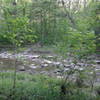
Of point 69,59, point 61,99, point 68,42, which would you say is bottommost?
point 61,99

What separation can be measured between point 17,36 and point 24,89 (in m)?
1.45

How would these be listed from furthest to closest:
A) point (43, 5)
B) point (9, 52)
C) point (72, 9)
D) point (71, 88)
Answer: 1. point (72, 9)
2. point (43, 5)
3. point (9, 52)
4. point (71, 88)

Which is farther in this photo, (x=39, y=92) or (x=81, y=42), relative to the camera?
(x=39, y=92)

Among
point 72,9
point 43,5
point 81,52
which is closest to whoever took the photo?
point 81,52

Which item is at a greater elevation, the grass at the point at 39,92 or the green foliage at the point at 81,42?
the green foliage at the point at 81,42

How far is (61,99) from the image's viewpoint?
543 centimetres

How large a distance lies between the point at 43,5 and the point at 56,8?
1.61m

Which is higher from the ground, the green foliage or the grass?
the green foliage

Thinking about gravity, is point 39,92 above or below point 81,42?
below

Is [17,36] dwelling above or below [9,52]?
above

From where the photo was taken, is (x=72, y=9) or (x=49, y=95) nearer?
(x=49, y=95)

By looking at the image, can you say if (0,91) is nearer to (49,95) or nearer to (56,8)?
(49,95)

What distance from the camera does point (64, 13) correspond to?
21875 mm

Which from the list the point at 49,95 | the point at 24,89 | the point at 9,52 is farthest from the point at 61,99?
the point at 9,52
